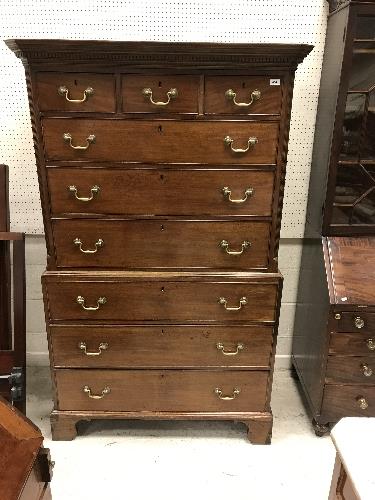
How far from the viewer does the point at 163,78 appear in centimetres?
194

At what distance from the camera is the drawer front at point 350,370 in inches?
Answer: 93.4

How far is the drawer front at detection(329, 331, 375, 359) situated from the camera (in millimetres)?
2332

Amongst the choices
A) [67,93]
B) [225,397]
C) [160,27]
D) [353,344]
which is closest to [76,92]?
[67,93]

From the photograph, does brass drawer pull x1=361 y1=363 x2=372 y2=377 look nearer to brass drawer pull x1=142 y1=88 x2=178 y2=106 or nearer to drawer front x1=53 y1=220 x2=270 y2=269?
drawer front x1=53 y1=220 x2=270 y2=269

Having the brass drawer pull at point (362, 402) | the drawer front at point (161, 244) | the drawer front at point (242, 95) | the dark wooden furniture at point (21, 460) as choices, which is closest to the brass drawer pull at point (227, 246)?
the drawer front at point (161, 244)

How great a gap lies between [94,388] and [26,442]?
111 cm

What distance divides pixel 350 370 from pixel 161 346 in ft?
3.25

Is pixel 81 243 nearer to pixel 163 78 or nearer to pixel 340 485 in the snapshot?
pixel 163 78

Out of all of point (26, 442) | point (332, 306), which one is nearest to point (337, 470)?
point (26, 442)

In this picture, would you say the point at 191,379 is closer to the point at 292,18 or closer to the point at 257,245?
the point at 257,245

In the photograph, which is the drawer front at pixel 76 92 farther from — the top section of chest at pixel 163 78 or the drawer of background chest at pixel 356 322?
the drawer of background chest at pixel 356 322

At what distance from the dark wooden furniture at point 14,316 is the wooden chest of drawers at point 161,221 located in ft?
0.49

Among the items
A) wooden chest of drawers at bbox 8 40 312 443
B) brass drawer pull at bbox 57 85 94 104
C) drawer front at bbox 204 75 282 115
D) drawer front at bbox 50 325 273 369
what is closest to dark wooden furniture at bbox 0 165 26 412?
wooden chest of drawers at bbox 8 40 312 443

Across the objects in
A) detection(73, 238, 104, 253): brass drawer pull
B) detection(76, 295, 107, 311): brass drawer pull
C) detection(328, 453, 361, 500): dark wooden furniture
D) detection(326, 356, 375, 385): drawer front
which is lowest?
detection(326, 356, 375, 385): drawer front
